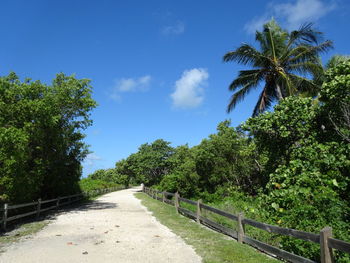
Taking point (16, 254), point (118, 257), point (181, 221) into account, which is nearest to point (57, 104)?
point (181, 221)

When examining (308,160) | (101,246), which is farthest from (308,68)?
(101,246)

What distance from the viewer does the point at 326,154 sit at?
346 inches

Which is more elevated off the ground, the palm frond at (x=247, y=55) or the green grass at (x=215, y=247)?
the palm frond at (x=247, y=55)

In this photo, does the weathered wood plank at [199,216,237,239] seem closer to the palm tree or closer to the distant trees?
the distant trees

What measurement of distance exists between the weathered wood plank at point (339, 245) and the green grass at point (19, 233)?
25.5ft

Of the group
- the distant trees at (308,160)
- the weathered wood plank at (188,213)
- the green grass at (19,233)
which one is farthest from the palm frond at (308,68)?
the green grass at (19,233)

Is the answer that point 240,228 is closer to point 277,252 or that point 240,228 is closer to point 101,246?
point 277,252

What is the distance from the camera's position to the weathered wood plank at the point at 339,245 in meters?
4.65

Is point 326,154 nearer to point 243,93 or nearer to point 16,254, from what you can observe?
point 16,254

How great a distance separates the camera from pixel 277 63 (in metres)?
17.6

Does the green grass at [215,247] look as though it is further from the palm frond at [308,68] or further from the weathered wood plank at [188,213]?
the palm frond at [308,68]

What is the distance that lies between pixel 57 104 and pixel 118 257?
512 inches

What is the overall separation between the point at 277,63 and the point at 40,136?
47.1ft

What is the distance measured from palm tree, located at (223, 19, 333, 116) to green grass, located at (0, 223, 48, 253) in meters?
13.8
